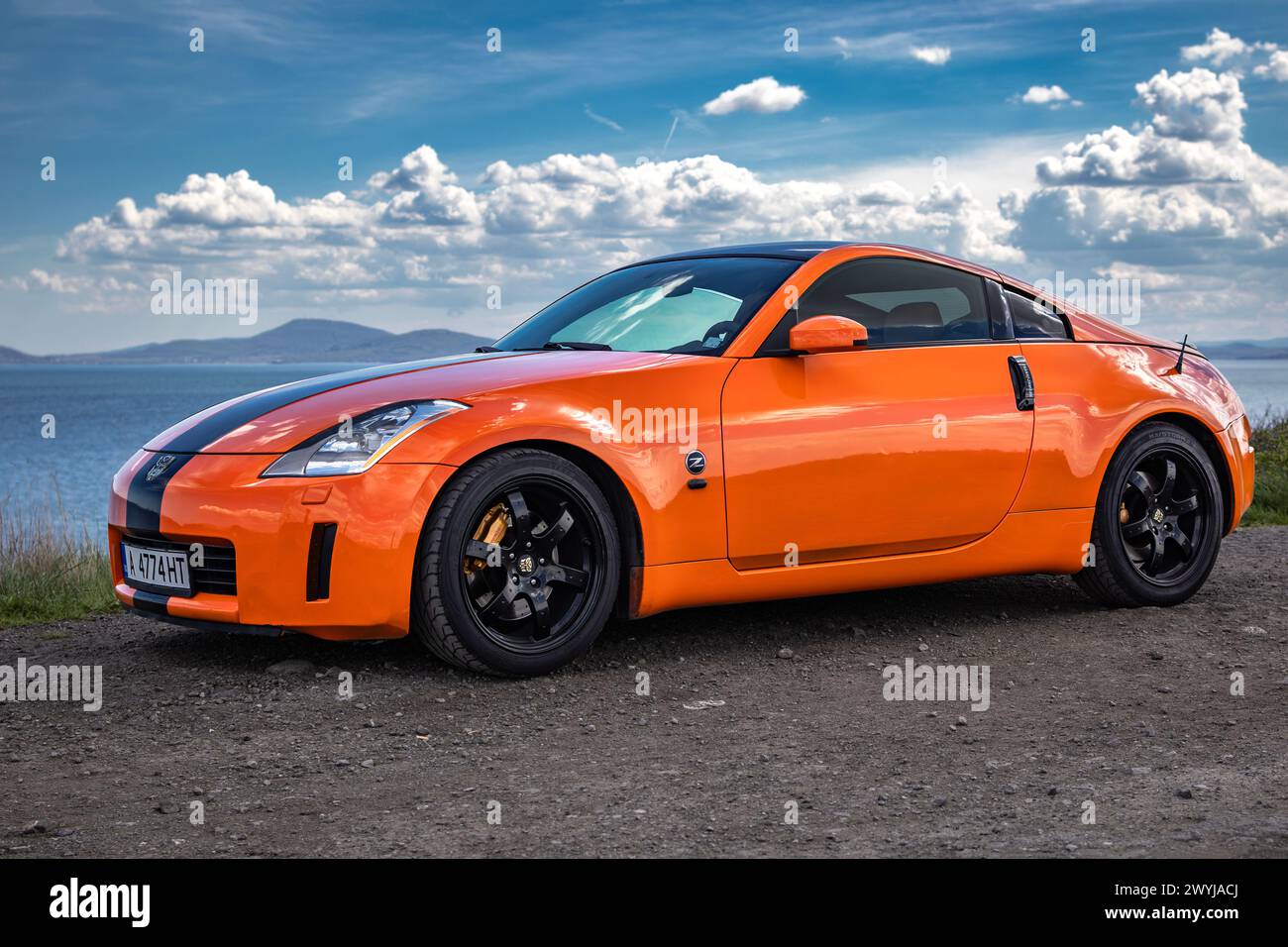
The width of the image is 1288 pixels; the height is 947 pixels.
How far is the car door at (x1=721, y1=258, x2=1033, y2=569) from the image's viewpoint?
5273mm

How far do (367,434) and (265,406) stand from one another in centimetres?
58

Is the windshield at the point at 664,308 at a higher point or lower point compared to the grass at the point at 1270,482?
higher

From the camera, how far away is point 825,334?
17.3 feet

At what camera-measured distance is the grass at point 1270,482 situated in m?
10.5

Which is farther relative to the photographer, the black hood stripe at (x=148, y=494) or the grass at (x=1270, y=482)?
the grass at (x=1270, y=482)

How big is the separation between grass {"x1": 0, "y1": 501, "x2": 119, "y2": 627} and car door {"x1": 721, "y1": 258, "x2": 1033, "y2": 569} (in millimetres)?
3805

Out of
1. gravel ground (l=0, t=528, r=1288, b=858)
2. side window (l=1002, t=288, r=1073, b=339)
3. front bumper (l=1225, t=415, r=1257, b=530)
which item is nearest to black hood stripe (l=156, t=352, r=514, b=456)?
gravel ground (l=0, t=528, r=1288, b=858)

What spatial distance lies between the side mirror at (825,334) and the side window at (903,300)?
31 cm

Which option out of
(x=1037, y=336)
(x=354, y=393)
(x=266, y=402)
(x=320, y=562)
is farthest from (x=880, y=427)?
(x=266, y=402)

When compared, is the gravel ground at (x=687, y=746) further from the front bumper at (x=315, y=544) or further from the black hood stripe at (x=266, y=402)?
the black hood stripe at (x=266, y=402)

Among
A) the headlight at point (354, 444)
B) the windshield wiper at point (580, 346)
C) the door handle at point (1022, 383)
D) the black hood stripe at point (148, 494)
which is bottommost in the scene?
the black hood stripe at point (148, 494)

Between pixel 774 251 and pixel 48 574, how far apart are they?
16.0ft

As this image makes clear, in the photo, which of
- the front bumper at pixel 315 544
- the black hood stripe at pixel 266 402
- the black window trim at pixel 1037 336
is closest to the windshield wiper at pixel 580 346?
the black hood stripe at pixel 266 402
